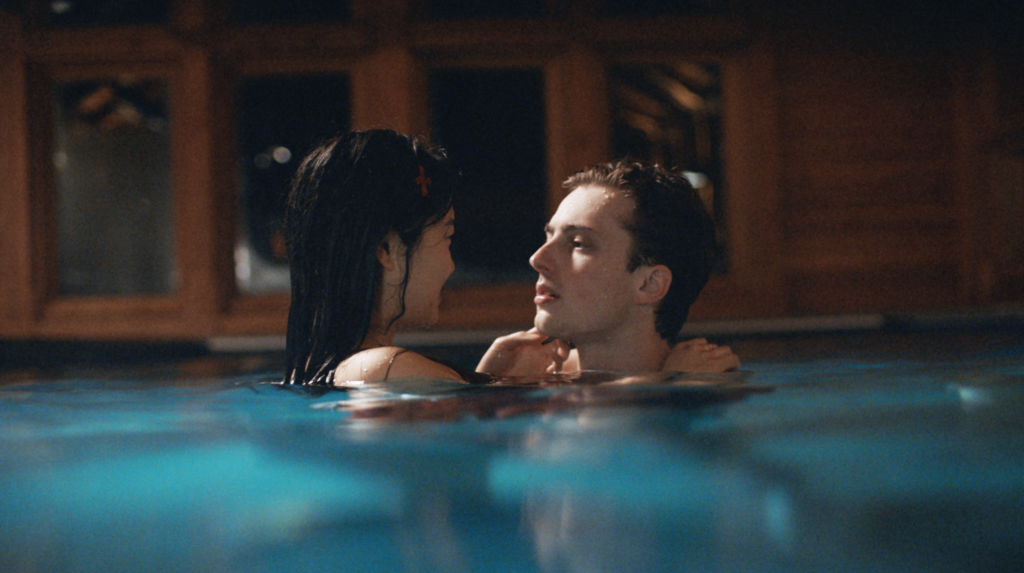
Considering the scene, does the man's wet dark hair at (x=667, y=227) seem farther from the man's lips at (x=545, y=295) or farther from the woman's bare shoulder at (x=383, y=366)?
the woman's bare shoulder at (x=383, y=366)

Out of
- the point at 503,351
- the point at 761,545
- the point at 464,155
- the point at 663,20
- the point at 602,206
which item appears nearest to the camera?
the point at 761,545

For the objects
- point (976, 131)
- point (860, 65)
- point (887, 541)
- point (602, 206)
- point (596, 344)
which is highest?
point (860, 65)

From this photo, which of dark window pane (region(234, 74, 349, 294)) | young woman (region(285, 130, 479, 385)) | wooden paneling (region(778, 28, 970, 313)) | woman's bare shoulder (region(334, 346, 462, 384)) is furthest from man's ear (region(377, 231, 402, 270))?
wooden paneling (region(778, 28, 970, 313))

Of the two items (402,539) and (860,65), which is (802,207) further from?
(402,539)

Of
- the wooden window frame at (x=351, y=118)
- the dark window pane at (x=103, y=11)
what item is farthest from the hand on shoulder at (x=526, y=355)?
the dark window pane at (x=103, y=11)

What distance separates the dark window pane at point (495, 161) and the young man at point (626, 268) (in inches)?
140

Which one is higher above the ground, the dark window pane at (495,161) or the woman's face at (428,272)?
the dark window pane at (495,161)

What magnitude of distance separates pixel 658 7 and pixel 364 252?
13.5ft

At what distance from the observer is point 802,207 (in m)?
5.23

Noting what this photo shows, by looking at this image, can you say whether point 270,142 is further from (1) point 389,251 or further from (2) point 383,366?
(2) point 383,366

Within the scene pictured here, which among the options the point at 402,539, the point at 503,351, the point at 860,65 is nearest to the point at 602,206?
the point at 503,351

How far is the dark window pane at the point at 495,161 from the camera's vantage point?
5270 millimetres

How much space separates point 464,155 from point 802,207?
213cm

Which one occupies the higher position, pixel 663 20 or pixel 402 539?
pixel 663 20
